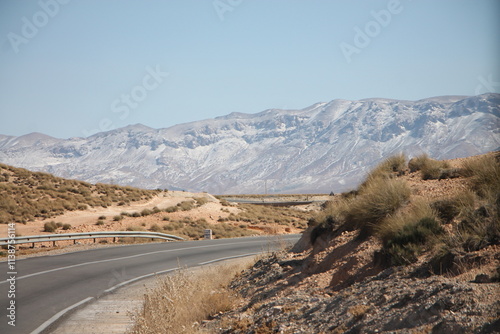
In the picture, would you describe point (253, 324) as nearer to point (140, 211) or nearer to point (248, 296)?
point (248, 296)

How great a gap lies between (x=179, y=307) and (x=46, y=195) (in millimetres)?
42585

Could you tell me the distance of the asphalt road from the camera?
→ 12141mm

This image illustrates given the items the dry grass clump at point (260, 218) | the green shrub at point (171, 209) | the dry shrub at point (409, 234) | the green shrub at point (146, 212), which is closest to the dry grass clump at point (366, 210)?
the dry shrub at point (409, 234)

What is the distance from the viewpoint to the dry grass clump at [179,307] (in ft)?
29.4

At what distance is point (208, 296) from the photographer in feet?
37.1

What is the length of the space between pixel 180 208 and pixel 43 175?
14732 mm

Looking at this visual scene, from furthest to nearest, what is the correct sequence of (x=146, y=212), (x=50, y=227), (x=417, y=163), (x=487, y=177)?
(x=146, y=212)
(x=50, y=227)
(x=417, y=163)
(x=487, y=177)

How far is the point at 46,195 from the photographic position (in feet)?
164

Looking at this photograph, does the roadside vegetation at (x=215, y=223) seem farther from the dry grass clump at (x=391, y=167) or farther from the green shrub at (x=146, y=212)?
the dry grass clump at (x=391, y=167)

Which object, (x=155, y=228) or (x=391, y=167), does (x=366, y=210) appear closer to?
A: (x=391, y=167)

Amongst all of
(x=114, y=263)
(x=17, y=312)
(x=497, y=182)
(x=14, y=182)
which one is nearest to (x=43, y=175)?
(x=14, y=182)

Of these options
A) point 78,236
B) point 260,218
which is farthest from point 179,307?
point 260,218

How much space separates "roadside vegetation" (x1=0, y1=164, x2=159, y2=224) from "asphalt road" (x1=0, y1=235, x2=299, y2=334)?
59.5 feet

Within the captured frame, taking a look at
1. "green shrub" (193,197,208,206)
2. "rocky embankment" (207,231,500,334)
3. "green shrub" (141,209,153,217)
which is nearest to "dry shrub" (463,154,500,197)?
"rocky embankment" (207,231,500,334)
